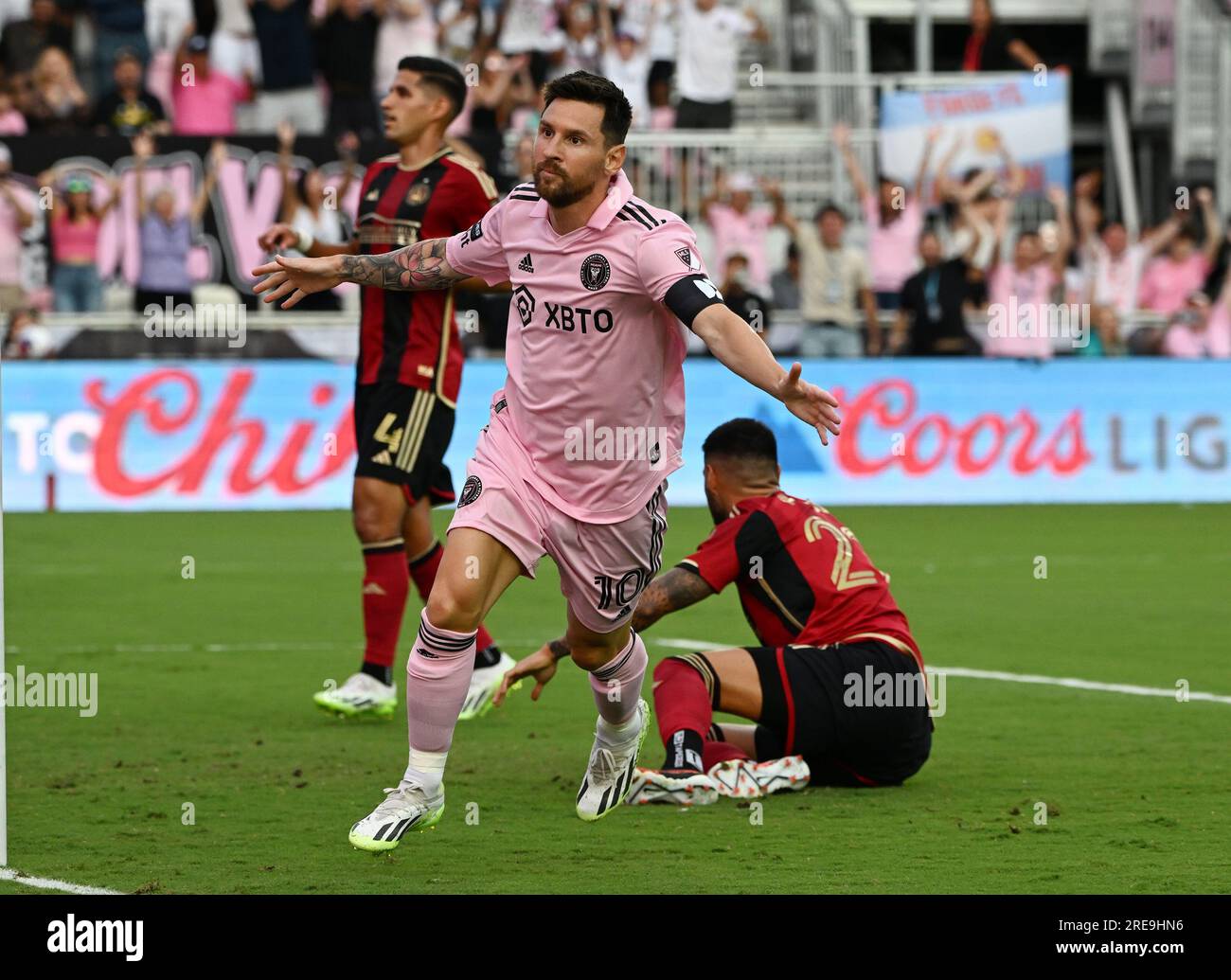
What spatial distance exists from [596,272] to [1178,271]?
57.1ft

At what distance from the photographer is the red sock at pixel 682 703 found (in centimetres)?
748

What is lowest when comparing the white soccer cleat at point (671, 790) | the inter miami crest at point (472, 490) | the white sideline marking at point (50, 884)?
the white soccer cleat at point (671, 790)

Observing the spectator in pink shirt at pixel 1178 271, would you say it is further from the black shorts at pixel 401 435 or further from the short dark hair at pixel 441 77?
the black shorts at pixel 401 435

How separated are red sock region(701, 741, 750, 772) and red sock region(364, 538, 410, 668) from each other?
2.13 metres

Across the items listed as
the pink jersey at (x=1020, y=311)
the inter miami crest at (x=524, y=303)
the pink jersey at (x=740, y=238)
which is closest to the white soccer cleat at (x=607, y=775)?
the inter miami crest at (x=524, y=303)

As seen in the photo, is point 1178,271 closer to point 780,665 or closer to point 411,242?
point 411,242

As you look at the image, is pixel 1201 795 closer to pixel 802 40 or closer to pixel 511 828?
pixel 511 828

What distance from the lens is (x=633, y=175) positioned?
920 inches

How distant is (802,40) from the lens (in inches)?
1120

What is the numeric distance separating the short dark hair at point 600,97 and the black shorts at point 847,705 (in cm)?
200

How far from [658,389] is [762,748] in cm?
163

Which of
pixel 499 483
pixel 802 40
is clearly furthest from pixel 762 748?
pixel 802 40

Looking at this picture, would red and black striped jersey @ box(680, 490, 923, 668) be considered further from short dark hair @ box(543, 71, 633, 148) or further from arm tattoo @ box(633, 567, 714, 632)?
short dark hair @ box(543, 71, 633, 148)

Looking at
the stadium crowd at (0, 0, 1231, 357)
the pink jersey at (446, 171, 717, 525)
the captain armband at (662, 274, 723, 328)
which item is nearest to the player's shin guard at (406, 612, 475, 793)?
the pink jersey at (446, 171, 717, 525)
